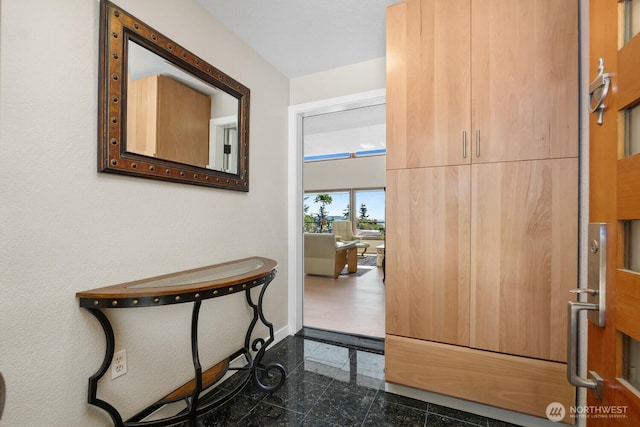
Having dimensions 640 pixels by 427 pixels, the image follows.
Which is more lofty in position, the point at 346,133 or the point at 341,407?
the point at 346,133

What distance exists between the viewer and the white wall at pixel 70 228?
3.30 ft

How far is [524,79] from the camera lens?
1469 mm

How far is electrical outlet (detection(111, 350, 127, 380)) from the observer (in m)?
1.30

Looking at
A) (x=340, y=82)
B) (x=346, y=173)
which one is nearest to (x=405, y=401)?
(x=340, y=82)

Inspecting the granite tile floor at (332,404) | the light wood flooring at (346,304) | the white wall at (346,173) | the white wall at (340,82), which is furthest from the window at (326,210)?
the granite tile floor at (332,404)

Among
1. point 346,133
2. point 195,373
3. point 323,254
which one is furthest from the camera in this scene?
point 346,133

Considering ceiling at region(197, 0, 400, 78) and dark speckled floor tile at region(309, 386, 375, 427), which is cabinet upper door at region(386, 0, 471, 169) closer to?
ceiling at region(197, 0, 400, 78)

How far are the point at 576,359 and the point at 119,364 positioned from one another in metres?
1.76

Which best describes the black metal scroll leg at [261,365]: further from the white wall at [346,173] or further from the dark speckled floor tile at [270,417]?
the white wall at [346,173]

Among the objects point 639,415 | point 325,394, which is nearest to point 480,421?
point 325,394

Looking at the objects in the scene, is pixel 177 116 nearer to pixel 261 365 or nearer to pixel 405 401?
pixel 261 365

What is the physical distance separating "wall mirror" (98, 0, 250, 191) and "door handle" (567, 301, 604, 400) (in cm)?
176

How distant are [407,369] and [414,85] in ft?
5.66

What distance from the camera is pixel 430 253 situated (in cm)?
166
